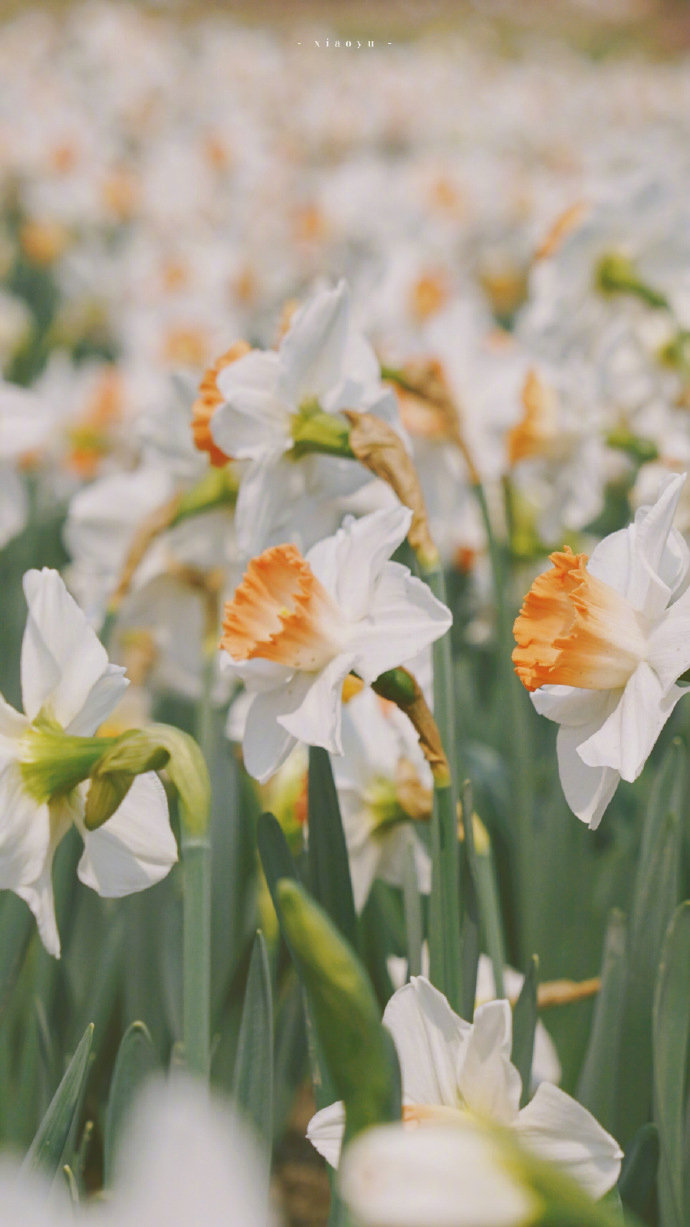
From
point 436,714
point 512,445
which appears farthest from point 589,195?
point 436,714

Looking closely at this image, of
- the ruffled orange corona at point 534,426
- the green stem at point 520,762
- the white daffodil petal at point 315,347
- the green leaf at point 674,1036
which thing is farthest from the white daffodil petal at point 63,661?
the ruffled orange corona at point 534,426

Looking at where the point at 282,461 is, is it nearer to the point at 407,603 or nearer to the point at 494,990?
the point at 407,603

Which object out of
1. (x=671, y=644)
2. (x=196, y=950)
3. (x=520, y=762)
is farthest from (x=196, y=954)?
(x=520, y=762)

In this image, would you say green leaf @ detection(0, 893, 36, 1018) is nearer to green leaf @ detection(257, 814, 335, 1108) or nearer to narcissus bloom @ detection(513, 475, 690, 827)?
green leaf @ detection(257, 814, 335, 1108)

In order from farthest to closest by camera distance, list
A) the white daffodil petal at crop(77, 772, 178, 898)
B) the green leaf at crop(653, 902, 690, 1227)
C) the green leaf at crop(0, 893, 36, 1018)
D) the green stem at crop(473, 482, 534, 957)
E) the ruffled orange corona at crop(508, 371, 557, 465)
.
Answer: the ruffled orange corona at crop(508, 371, 557, 465), the green stem at crop(473, 482, 534, 957), the green leaf at crop(0, 893, 36, 1018), the green leaf at crop(653, 902, 690, 1227), the white daffodil petal at crop(77, 772, 178, 898)

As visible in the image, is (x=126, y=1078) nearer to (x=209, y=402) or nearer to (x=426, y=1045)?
(x=426, y=1045)

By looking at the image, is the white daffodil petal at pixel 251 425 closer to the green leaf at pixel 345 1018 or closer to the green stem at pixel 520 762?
the green stem at pixel 520 762

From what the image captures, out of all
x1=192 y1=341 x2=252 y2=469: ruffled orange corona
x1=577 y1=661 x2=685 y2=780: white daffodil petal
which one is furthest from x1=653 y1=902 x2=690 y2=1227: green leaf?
x1=192 y1=341 x2=252 y2=469: ruffled orange corona
